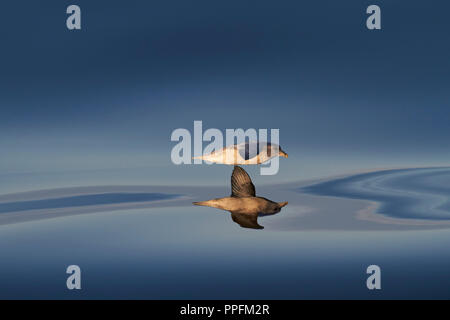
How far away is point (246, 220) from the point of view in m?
8.18

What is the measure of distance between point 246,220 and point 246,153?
1429mm

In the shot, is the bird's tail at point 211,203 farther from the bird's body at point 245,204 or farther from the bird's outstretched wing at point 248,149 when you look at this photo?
the bird's outstretched wing at point 248,149

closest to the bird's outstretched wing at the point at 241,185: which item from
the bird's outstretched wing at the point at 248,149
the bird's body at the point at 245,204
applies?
the bird's body at the point at 245,204

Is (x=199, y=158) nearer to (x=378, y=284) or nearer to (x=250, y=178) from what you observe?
(x=250, y=178)

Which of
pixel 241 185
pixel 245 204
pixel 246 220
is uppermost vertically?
pixel 241 185

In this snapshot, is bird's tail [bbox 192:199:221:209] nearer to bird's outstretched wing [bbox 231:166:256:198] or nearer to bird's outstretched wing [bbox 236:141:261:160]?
bird's outstretched wing [bbox 231:166:256:198]

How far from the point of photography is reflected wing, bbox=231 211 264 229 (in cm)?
796

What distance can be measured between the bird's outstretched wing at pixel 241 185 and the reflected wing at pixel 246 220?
0.80 meters

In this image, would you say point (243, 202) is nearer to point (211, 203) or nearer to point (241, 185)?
point (241, 185)

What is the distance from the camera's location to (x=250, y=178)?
30.8 ft

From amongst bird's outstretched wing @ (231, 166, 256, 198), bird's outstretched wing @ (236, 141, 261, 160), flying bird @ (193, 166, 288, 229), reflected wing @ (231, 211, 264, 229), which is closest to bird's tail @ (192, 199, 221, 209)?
flying bird @ (193, 166, 288, 229)

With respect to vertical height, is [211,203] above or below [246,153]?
below

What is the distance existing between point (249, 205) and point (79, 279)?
13.1ft

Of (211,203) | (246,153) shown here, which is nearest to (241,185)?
(211,203)
